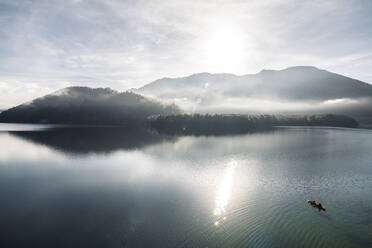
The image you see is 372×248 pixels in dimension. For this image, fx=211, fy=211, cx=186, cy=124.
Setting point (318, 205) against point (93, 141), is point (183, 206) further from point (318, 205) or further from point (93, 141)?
point (93, 141)

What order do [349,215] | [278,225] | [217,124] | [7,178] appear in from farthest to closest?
[217,124] < [7,178] < [349,215] < [278,225]

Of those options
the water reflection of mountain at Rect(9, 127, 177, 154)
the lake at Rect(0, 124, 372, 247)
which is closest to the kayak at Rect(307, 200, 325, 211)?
the lake at Rect(0, 124, 372, 247)

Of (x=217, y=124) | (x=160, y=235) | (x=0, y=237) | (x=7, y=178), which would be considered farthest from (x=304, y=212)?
(x=217, y=124)

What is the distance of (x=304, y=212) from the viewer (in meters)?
20.2

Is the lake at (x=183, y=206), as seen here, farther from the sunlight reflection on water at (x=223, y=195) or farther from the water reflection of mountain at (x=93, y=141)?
the water reflection of mountain at (x=93, y=141)

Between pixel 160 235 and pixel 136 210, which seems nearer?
pixel 160 235

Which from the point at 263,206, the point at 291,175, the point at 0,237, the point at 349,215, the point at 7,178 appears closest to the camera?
the point at 0,237

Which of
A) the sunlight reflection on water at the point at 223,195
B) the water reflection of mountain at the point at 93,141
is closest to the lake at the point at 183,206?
the sunlight reflection on water at the point at 223,195

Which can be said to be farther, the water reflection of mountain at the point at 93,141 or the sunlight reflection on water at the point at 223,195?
the water reflection of mountain at the point at 93,141

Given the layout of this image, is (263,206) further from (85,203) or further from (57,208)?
(57,208)

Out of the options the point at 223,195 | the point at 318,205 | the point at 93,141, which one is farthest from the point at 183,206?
the point at 93,141

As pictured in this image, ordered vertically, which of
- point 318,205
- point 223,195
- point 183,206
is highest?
point 318,205

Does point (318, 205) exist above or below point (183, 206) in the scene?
above

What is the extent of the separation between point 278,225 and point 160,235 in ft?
32.8
